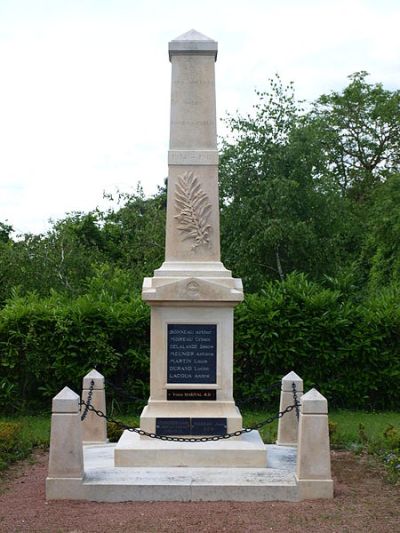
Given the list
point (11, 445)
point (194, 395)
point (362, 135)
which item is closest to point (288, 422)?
point (194, 395)

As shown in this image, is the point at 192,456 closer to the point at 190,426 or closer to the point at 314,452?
the point at 190,426

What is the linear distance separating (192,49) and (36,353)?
728 centimetres

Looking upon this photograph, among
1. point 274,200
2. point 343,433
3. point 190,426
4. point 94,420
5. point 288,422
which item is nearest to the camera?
point 190,426

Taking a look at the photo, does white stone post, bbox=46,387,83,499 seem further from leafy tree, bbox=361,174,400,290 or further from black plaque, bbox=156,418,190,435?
leafy tree, bbox=361,174,400,290

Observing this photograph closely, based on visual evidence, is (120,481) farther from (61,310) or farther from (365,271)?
(365,271)

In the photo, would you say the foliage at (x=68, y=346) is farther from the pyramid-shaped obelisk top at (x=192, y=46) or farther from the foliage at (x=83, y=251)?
the pyramid-shaped obelisk top at (x=192, y=46)

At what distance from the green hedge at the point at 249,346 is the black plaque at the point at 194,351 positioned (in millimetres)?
5226

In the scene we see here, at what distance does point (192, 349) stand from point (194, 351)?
34mm

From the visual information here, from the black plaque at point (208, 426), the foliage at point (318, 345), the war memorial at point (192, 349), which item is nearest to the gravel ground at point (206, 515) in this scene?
the war memorial at point (192, 349)

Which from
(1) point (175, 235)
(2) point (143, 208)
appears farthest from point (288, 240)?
(1) point (175, 235)

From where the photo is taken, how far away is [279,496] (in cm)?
845

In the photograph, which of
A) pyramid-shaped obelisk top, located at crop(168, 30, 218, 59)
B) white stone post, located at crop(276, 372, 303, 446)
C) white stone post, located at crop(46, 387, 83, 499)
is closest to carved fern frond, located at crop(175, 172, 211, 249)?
pyramid-shaped obelisk top, located at crop(168, 30, 218, 59)

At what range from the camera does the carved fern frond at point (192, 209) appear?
1009 cm

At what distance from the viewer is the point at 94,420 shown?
36.5 ft
